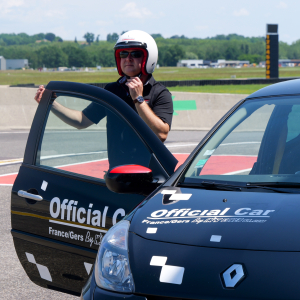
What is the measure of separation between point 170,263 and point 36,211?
4.93ft

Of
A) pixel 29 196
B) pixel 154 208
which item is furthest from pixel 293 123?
pixel 29 196

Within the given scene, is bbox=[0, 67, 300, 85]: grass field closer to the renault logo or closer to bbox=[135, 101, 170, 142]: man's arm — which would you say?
bbox=[135, 101, 170, 142]: man's arm

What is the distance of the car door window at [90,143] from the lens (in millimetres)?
3193

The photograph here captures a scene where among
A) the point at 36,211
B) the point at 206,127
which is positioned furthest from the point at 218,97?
the point at 36,211

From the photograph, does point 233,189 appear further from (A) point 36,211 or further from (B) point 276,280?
(A) point 36,211

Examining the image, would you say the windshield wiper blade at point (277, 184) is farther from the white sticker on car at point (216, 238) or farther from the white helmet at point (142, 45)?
the white helmet at point (142, 45)

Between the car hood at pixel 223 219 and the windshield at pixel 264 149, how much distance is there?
0.26 m

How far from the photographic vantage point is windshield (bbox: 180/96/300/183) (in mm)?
2867

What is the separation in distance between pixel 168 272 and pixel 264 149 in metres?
1.43

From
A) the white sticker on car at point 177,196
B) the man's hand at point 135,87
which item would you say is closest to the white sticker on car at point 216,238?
the white sticker on car at point 177,196

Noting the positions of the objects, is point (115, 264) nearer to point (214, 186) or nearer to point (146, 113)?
point (214, 186)

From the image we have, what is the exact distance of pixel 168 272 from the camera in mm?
2141

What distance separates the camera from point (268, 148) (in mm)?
3295

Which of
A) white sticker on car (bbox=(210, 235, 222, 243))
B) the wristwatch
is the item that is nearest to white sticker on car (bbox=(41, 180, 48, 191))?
the wristwatch
